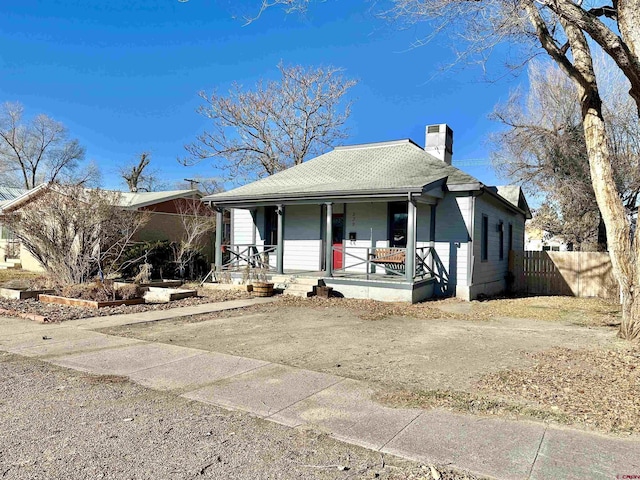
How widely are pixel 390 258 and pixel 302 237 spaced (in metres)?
3.46

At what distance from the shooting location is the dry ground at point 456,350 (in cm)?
409

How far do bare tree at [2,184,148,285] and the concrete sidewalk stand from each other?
4697 mm

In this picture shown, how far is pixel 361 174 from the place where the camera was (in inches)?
553

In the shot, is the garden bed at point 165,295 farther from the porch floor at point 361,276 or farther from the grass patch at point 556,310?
the grass patch at point 556,310

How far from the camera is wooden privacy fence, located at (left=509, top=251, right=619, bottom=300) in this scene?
15023 millimetres

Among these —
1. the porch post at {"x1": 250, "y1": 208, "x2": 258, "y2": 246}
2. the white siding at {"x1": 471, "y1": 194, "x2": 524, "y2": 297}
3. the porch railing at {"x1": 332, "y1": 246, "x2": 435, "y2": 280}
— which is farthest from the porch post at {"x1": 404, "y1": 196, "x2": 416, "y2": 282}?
the porch post at {"x1": 250, "y1": 208, "x2": 258, "y2": 246}

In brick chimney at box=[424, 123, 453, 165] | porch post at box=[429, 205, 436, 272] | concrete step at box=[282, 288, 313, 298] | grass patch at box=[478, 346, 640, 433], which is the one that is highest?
brick chimney at box=[424, 123, 453, 165]

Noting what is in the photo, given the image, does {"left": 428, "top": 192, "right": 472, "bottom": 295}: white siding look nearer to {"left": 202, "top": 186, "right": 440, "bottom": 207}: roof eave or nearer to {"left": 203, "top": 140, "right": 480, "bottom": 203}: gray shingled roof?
{"left": 203, "top": 140, "right": 480, "bottom": 203}: gray shingled roof

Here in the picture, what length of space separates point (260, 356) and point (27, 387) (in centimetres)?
253

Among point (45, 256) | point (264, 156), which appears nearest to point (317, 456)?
point (45, 256)

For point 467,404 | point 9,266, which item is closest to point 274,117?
point 9,266

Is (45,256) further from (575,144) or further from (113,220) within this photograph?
(575,144)

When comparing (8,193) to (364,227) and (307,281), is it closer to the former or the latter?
(307,281)

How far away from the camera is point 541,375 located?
4891 millimetres
